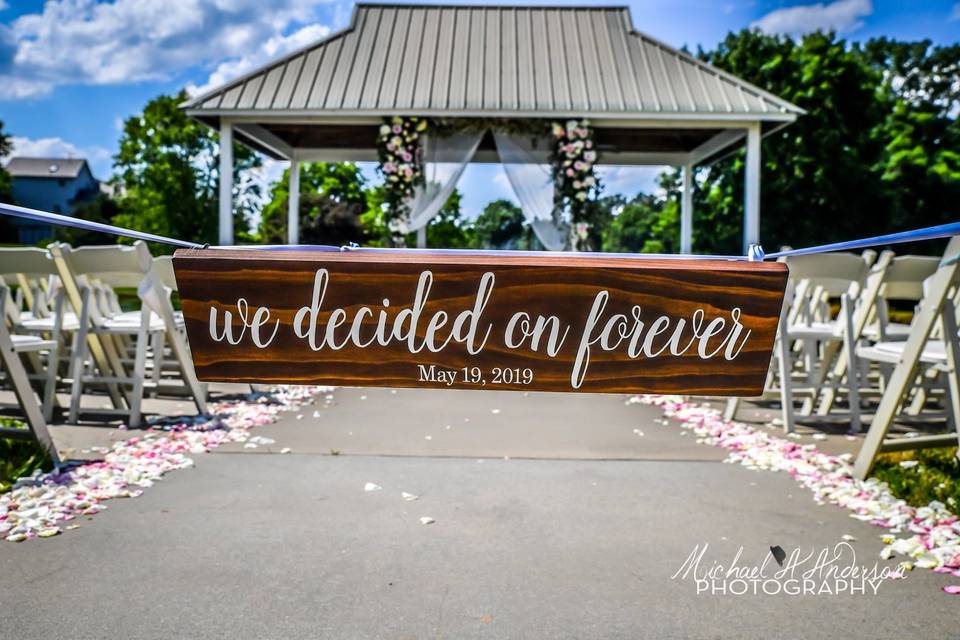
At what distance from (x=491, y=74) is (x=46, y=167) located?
7028 cm

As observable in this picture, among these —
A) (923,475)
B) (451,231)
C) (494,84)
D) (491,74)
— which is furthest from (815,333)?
(451,231)

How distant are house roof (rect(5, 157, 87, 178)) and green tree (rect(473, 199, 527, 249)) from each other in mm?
59103

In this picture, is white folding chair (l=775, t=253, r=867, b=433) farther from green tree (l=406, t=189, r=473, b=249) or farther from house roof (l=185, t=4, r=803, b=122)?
green tree (l=406, t=189, r=473, b=249)

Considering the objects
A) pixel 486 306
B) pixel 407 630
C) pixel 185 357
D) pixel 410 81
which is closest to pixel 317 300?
pixel 486 306

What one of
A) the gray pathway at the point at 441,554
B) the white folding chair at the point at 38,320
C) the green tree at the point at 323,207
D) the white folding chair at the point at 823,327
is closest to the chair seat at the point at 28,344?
the white folding chair at the point at 38,320

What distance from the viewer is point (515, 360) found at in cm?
173

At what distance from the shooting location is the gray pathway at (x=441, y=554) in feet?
7.02

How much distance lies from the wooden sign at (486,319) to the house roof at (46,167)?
6943 centimetres

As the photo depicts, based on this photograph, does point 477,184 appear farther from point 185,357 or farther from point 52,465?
point 52,465

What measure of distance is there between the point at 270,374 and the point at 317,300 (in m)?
0.23

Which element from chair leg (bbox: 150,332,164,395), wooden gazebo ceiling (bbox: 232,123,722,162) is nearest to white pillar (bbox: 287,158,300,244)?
wooden gazebo ceiling (bbox: 232,123,722,162)

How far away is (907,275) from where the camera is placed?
482cm

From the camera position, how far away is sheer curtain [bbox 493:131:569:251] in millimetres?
9945

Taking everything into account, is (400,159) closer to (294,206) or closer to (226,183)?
(226,183)
